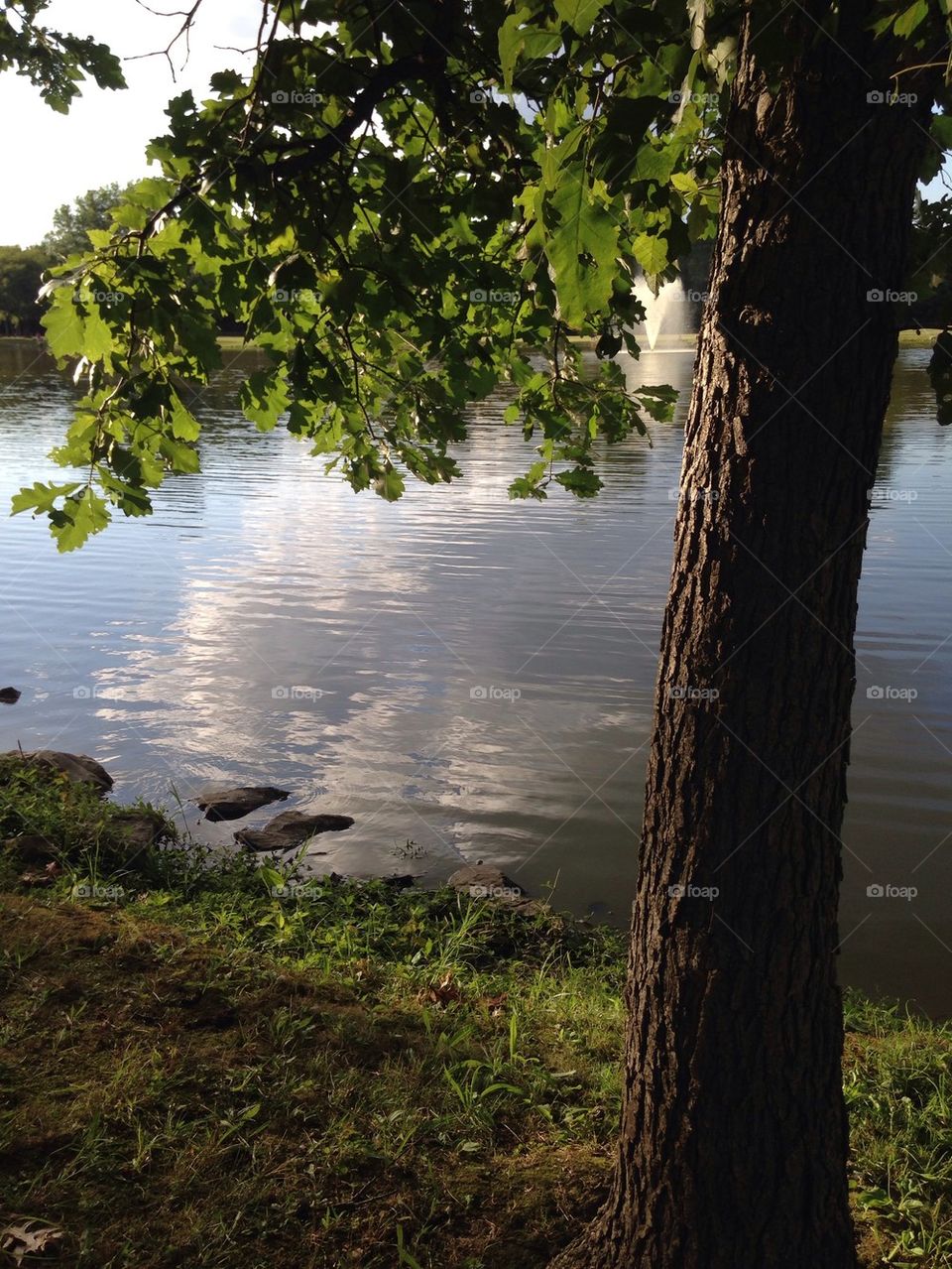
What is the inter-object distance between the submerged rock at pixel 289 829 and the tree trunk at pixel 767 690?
206 inches

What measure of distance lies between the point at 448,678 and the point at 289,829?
3838mm

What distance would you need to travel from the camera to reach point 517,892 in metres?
7.00

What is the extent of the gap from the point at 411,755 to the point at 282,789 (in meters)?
1.31

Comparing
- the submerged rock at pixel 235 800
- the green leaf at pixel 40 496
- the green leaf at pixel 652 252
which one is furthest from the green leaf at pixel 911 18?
the submerged rock at pixel 235 800

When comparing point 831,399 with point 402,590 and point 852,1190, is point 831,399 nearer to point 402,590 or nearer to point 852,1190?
point 852,1190

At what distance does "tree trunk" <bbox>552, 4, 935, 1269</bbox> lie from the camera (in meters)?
2.45

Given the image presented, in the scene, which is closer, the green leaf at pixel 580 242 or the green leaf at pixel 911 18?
the green leaf at pixel 911 18

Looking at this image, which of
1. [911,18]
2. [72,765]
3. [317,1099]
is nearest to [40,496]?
[317,1099]

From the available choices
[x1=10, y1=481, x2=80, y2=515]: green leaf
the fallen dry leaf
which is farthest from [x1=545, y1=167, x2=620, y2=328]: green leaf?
the fallen dry leaf

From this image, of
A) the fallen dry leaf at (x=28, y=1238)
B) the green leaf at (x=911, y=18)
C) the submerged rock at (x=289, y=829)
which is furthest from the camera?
the submerged rock at (x=289, y=829)

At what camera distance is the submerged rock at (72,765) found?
27.2 ft

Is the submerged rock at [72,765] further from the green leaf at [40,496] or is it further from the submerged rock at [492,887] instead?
the green leaf at [40,496]

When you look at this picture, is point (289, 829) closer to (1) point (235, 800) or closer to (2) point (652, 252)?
(1) point (235, 800)

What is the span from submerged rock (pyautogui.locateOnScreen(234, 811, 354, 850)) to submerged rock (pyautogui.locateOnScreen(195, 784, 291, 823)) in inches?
13.4
